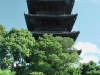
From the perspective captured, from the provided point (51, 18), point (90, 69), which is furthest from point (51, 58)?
point (90, 69)

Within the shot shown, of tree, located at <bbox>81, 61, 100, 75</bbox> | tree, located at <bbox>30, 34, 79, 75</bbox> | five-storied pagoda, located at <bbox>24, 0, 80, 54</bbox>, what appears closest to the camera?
tree, located at <bbox>30, 34, 79, 75</bbox>

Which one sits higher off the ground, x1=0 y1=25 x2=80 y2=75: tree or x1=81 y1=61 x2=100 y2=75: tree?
x1=81 y1=61 x2=100 y2=75: tree

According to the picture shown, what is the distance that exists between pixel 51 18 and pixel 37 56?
8.68 meters

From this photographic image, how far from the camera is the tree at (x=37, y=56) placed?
21.7 m

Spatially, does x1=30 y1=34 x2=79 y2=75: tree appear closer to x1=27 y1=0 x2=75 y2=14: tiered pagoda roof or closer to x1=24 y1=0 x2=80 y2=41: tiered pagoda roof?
x1=24 y1=0 x2=80 y2=41: tiered pagoda roof

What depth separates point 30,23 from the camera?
31141mm

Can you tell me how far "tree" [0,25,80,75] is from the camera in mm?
21688

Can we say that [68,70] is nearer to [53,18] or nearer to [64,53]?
[64,53]

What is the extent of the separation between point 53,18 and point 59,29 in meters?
1.58

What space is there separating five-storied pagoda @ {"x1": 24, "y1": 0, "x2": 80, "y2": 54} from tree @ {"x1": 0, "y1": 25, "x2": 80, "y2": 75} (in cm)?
520

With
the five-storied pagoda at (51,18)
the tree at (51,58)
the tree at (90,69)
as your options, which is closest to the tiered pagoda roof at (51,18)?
the five-storied pagoda at (51,18)

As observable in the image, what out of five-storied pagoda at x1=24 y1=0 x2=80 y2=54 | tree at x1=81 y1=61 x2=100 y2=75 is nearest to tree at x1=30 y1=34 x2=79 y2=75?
five-storied pagoda at x1=24 y1=0 x2=80 y2=54

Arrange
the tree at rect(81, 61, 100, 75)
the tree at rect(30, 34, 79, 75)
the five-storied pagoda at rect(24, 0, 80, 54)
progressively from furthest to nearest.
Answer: the tree at rect(81, 61, 100, 75) → the five-storied pagoda at rect(24, 0, 80, 54) → the tree at rect(30, 34, 79, 75)

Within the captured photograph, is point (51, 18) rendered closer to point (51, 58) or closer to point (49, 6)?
point (49, 6)
